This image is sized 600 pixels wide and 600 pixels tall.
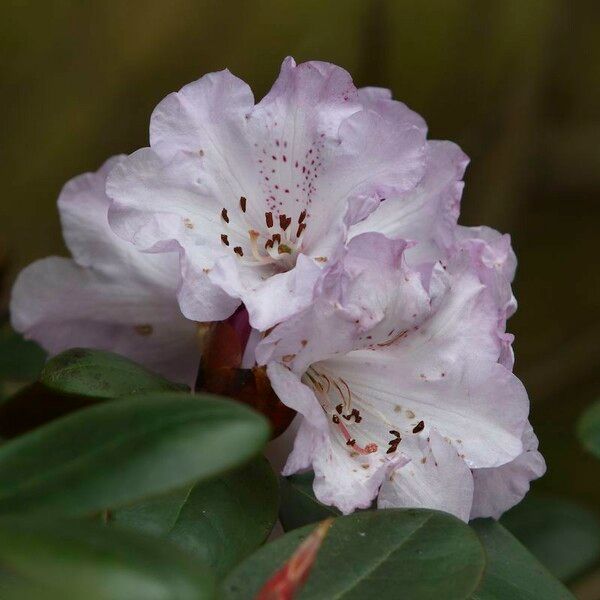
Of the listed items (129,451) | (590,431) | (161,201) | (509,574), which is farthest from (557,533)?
(129,451)

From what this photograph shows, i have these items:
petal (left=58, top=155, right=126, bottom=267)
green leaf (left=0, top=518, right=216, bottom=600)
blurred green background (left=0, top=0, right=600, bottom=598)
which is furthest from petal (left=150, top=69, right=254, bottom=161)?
blurred green background (left=0, top=0, right=600, bottom=598)

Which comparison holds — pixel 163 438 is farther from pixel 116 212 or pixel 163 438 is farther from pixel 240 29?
pixel 240 29

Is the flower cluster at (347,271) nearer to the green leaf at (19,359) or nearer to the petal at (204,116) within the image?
the petal at (204,116)

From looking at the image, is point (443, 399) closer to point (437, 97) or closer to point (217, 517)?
point (217, 517)

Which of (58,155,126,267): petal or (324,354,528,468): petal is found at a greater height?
(58,155,126,267): petal

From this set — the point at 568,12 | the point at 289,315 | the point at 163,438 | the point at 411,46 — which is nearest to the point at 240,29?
the point at 411,46

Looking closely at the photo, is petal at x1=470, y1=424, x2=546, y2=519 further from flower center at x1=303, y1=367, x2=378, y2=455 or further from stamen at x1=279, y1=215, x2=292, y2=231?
stamen at x1=279, y1=215, x2=292, y2=231

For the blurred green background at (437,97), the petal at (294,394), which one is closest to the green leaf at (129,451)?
the petal at (294,394)
